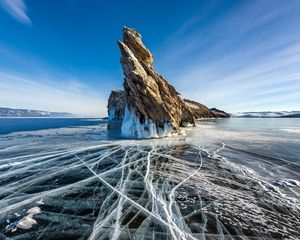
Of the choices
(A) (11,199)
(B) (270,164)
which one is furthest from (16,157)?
(B) (270,164)

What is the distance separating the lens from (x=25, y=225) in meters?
5.42

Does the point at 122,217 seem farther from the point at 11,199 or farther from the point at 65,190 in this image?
the point at 11,199

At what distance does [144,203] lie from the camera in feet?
22.1

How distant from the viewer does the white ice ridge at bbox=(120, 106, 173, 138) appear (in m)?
25.8

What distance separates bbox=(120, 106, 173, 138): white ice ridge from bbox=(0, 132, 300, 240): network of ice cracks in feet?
46.7

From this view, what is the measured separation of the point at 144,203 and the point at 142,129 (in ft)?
63.7

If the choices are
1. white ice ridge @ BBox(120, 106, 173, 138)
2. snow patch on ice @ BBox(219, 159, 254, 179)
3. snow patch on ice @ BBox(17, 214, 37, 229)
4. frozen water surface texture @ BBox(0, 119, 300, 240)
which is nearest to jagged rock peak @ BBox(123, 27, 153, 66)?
white ice ridge @ BBox(120, 106, 173, 138)

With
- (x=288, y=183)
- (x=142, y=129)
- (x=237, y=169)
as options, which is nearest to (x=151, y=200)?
(x=237, y=169)

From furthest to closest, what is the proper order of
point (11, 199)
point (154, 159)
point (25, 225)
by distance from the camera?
point (154, 159), point (11, 199), point (25, 225)

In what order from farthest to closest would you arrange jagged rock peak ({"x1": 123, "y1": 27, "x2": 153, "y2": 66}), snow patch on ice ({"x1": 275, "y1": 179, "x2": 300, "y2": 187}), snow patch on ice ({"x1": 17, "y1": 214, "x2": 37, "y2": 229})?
1. jagged rock peak ({"x1": 123, "y1": 27, "x2": 153, "y2": 66})
2. snow patch on ice ({"x1": 275, "y1": 179, "x2": 300, "y2": 187})
3. snow patch on ice ({"x1": 17, "y1": 214, "x2": 37, "y2": 229})

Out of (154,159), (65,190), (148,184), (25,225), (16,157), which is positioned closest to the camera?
(25,225)

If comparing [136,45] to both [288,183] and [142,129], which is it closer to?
[142,129]

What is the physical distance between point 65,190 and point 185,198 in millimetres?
5542

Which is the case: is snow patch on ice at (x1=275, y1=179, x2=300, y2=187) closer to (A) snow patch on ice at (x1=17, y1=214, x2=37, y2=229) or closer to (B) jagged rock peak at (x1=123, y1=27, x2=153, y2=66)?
(A) snow patch on ice at (x1=17, y1=214, x2=37, y2=229)
